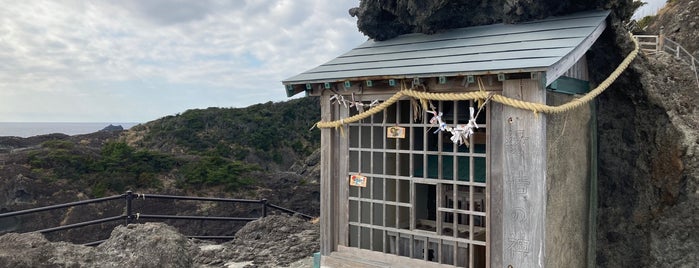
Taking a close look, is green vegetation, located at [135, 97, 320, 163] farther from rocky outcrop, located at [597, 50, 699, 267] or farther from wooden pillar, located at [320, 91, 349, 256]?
rocky outcrop, located at [597, 50, 699, 267]

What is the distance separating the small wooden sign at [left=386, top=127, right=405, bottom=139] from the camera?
5.06 metres

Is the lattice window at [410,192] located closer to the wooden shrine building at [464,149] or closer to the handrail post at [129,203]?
the wooden shrine building at [464,149]

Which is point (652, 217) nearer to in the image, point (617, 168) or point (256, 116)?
point (617, 168)

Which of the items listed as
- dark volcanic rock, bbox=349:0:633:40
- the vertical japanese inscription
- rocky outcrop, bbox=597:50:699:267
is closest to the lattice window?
the vertical japanese inscription

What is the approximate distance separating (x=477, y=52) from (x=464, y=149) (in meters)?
1.51

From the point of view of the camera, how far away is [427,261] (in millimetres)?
4934

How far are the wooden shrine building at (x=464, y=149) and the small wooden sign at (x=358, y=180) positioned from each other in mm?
23

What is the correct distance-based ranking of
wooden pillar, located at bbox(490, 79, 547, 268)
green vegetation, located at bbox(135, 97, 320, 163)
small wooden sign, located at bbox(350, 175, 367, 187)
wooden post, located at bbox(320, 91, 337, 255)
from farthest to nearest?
green vegetation, located at bbox(135, 97, 320, 163)
wooden post, located at bbox(320, 91, 337, 255)
small wooden sign, located at bbox(350, 175, 367, 187)
wooden pillar, located at bbox(490, 79, 547, 268)

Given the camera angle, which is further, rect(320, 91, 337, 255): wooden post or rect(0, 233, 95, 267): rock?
rect(320, 91, 337, 255): wooden post

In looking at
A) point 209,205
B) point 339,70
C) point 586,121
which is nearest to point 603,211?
point 586,121

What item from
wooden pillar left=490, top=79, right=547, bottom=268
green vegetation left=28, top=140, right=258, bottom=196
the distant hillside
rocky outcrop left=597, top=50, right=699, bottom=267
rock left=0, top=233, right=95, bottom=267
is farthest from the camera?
the distant hillside

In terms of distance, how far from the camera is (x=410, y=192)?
5062 mm

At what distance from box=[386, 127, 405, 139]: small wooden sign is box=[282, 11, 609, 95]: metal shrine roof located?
0.60 m

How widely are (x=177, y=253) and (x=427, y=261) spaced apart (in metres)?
3.01
